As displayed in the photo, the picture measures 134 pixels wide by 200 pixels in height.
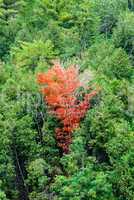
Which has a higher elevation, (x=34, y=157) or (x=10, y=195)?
(x=34, y=157)

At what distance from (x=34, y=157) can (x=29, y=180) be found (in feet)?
5.71

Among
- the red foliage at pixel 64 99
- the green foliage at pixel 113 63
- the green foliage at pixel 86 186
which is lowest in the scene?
the green foliage at pixel 86 186

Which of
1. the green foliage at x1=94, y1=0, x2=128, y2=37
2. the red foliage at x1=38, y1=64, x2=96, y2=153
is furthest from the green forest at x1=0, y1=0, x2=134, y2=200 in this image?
the green foliage at x1=94, y1=0, x2=128, y2=37

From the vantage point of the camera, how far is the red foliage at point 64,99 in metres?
37.2

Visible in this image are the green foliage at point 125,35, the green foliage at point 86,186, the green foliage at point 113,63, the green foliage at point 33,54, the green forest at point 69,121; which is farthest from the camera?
the green foliage at point 125,35

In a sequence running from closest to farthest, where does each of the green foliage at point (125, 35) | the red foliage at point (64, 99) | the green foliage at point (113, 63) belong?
the red foliage at point (64, 99) → the green foliage at point (113, 63) → the green foliage at point (125, 35)

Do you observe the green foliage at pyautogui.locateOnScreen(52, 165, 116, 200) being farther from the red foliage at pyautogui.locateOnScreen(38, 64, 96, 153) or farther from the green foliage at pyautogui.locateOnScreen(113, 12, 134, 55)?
the green foliage at pyautogui.locateOnScreen(113, 12, 134, 55)

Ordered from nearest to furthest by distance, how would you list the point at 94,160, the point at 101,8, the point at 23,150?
the point at 94,160 < the point at 23,150 < the point at 101,8

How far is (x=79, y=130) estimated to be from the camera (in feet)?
119

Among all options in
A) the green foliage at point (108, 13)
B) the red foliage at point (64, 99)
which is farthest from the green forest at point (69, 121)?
the green foliage at point (108, 13)

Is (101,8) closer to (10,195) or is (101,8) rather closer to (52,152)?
(52,152)

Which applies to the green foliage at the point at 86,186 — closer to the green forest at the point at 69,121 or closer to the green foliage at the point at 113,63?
the green forest at the point at 69,121

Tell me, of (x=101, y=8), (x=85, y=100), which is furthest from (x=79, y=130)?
(x=101, y=8)

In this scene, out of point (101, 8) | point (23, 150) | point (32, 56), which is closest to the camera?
point (23, 150)
